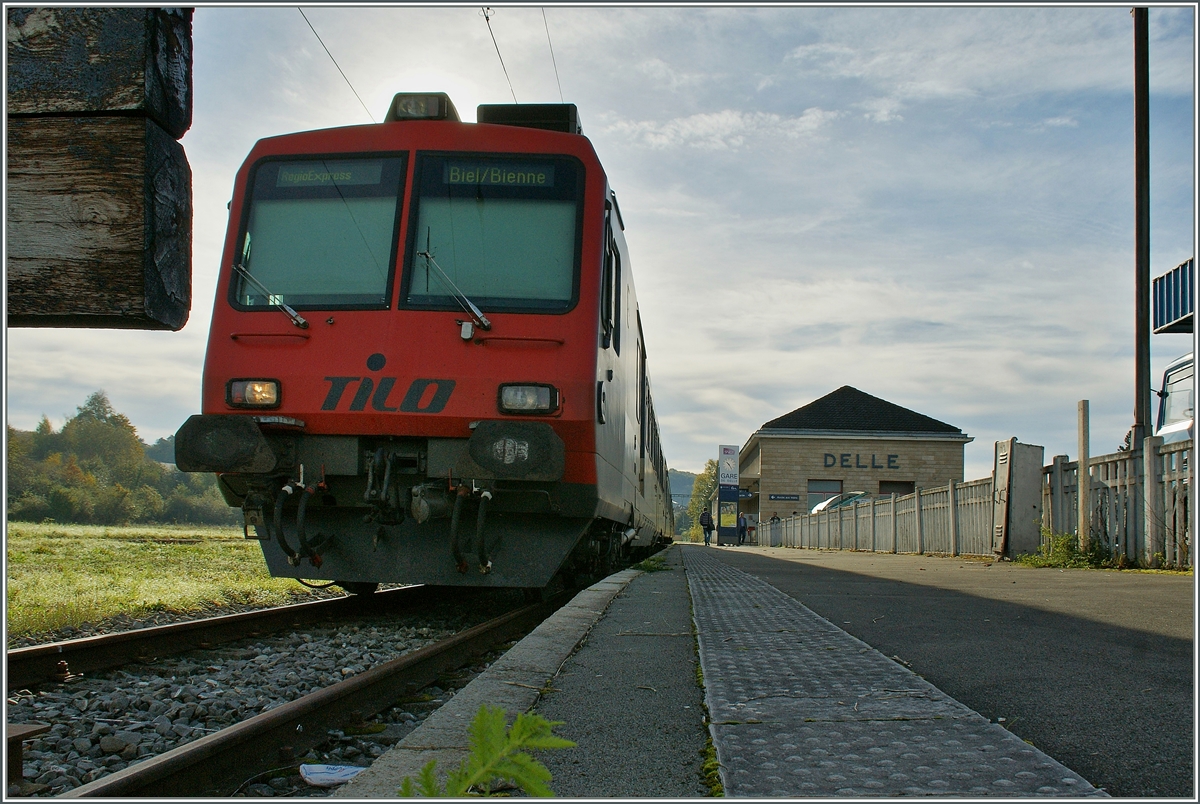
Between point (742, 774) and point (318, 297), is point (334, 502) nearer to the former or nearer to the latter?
point (318, 297)

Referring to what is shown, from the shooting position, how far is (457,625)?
6289 mm

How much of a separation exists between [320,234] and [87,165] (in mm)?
4917

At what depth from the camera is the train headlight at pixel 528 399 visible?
207 inches

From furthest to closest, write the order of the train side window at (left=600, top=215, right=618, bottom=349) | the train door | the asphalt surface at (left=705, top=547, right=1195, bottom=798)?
the train door < the train side window at (left=600, top=215, right=618, bottom=349) < the asphalt surface at (left=705, top=547, right=1195, bottom=798)

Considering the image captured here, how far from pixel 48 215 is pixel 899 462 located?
56.1m

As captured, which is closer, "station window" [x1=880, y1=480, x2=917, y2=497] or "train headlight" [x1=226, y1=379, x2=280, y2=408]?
"train headlight" [x1=226, y1=379, x2=280, y2=408]

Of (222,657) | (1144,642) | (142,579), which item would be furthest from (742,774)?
(142,579)

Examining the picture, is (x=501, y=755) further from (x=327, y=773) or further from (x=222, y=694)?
(x=222, y=694)

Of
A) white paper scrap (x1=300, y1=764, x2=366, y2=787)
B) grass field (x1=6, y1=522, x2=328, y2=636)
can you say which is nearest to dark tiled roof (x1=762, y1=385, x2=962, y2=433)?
grass field (x1=6, y1=522, x2=328, y2=636)

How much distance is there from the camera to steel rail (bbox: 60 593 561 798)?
7.22 feet

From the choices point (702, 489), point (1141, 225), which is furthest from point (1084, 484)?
point (702, 489)

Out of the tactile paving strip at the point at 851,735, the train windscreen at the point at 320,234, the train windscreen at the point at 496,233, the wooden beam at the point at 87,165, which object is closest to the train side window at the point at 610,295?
the train windscreen at the point at 496,233

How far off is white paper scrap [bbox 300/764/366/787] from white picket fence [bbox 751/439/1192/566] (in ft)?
27.6

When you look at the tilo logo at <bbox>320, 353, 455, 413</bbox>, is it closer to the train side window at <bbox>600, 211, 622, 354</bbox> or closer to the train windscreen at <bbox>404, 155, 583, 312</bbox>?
the train windscreen at <bbox>404, 155, 583, 312</bbox>
